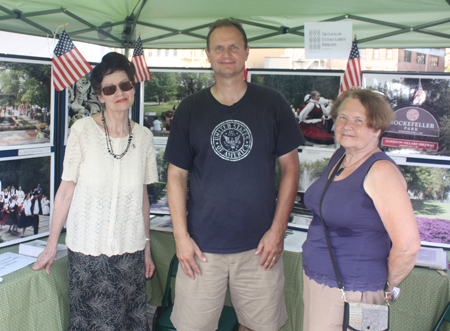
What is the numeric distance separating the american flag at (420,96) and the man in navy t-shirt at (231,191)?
1381 mm

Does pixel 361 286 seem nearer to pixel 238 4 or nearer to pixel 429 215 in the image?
pixel 429 215

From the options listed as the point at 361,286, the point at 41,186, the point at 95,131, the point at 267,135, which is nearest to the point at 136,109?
the point at 41,186

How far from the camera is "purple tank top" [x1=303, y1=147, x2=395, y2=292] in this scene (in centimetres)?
158

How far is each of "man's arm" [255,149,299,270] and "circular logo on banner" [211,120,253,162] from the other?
25 cm

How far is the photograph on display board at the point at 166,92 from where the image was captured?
337 centimetres

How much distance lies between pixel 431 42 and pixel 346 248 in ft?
7.88

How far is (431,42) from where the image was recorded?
3.10 m

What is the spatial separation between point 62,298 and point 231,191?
1.53 m

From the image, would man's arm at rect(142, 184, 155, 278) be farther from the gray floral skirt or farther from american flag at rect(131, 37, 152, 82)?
american flag at rect(131, 37, 152, 82)

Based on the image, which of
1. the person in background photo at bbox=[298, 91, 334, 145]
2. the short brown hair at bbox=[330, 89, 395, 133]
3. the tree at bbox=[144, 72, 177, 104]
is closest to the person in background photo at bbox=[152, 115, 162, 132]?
the tree at bbox=[144, 72, 177, 104]

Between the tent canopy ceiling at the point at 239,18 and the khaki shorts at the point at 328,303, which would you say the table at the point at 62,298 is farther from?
the tent canopy ceiling at the point at 239,18

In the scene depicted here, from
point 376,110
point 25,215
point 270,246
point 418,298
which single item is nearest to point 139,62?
point 25,215

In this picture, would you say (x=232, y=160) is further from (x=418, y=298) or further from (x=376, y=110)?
(x=418, y=298)

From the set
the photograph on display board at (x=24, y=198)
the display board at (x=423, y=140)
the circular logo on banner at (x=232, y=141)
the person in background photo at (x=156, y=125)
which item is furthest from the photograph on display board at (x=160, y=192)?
the display board at (x=423, y=140)
